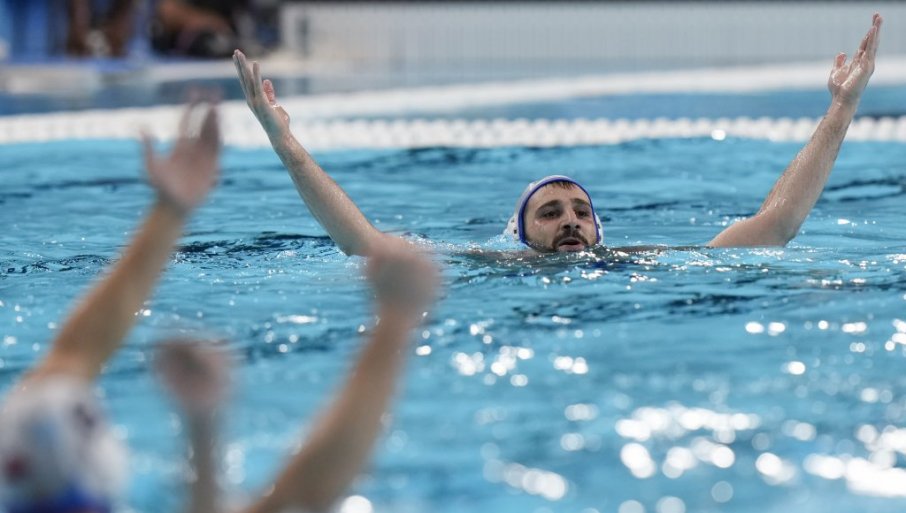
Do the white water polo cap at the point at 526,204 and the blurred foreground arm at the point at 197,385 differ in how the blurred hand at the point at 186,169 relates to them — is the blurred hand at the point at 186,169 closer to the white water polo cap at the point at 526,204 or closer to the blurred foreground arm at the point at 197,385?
the blurred foreground arm at the point at 197,385

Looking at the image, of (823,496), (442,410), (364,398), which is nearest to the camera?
(364,398)

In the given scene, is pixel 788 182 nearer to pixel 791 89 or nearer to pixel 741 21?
pixel 791 89

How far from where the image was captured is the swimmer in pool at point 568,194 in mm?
3545

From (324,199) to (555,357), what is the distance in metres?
0.99

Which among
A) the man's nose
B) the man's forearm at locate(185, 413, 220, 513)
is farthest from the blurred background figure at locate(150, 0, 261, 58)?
the man's forearm at locate(185, 413, 220, 513)

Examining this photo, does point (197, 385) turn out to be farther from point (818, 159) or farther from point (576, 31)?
point (576, 31)

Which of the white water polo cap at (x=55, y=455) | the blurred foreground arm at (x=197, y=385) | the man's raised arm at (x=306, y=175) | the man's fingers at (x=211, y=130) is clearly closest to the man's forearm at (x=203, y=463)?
the blurred foreground arm at (x=197, y=385)

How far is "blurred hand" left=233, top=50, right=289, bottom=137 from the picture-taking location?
3402 mm

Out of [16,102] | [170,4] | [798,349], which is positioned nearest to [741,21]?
[170,4]

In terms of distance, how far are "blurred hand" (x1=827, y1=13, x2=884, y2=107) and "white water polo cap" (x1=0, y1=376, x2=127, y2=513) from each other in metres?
2.86

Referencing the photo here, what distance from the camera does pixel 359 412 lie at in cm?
150

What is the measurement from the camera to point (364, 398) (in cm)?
151

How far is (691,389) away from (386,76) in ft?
36.1

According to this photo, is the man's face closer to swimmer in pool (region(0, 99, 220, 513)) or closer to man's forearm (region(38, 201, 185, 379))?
swimmer in pool (region(0, 99, 220, 513))
